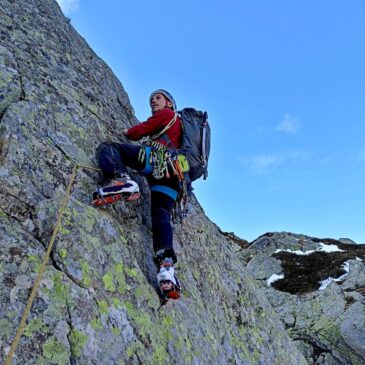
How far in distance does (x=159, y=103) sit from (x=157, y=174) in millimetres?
1885

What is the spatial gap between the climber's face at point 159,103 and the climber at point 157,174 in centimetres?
18

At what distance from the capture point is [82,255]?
5.09 metres

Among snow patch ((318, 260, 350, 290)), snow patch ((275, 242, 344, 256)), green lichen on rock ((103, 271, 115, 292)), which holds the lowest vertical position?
green lichen on rock ((103, 271, 115, 292))

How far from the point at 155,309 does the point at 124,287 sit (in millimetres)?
591

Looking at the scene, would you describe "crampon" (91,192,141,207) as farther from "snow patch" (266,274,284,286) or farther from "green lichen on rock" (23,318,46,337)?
"snow patch" (266,274,284,286)

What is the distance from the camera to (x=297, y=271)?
131ft

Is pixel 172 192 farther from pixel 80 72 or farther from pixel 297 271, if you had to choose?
pixel 297 271

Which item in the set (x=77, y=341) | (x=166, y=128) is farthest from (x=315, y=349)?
(x=77, y=341)

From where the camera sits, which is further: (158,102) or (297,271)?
(297,271)

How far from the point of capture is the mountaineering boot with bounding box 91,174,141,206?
234 inches

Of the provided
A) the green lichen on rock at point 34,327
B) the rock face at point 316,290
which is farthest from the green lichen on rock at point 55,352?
the rock face at point 316,290

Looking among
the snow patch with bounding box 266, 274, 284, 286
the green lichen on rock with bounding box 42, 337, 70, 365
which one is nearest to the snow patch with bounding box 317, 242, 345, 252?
the snow patch with bounding box 266, 274, 284, 286

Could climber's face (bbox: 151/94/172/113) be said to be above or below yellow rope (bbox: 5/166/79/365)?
above

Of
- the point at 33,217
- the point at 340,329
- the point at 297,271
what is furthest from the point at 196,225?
the point at 297,271
